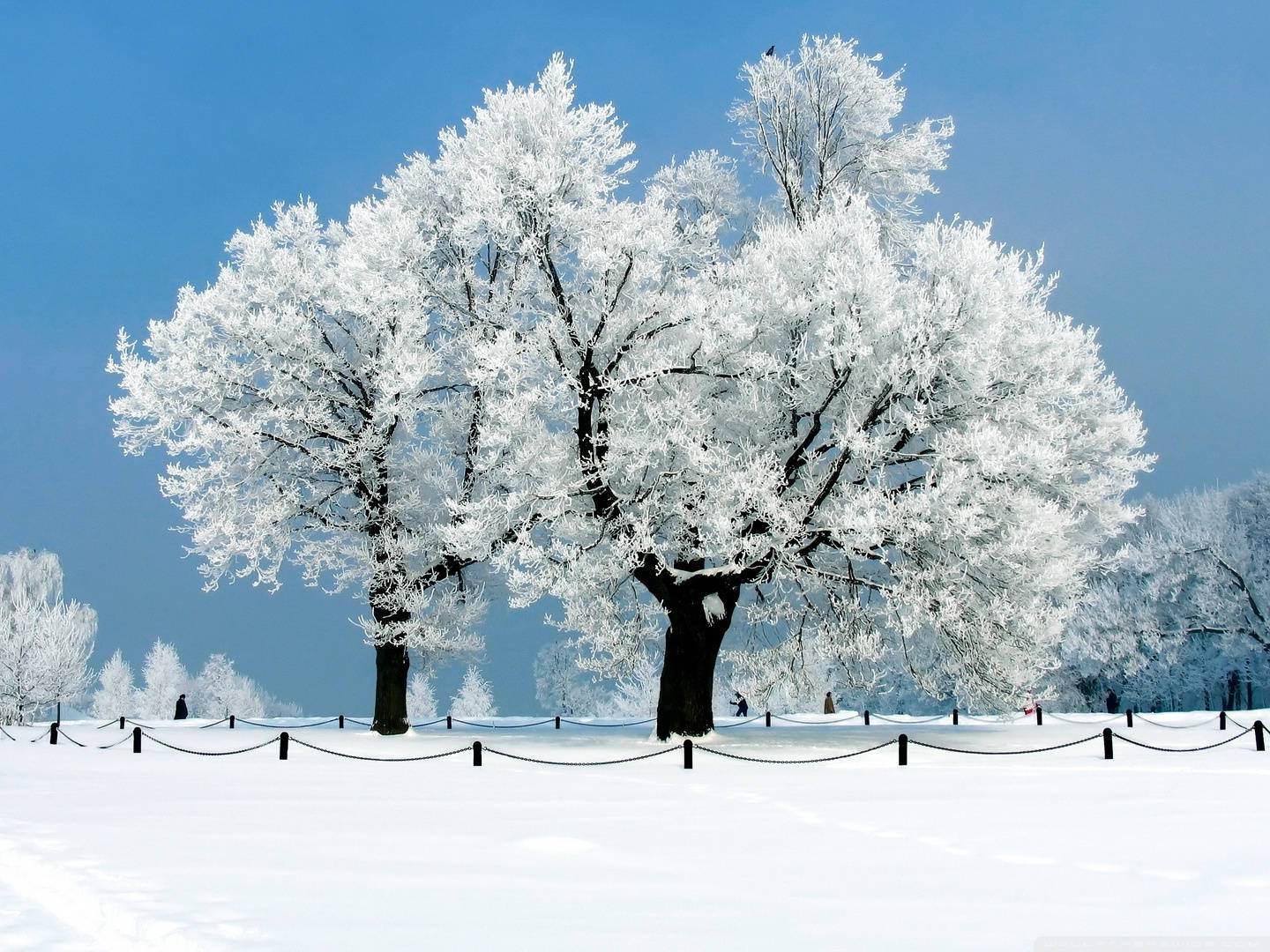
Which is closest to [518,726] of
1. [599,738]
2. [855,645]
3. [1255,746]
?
[599,738]

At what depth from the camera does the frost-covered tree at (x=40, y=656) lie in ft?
162

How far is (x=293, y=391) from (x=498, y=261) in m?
6.11

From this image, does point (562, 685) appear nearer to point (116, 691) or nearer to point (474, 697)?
point (474, 697)

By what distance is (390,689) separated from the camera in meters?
27.9

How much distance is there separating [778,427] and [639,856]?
43.8 ft

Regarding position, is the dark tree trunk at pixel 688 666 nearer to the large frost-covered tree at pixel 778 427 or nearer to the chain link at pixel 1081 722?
the large frost-covered tree at pixel 778 427

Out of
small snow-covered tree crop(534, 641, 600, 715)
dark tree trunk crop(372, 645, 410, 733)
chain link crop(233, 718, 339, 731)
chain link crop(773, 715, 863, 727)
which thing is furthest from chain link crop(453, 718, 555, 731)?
small snow-covered tree crop(534, 641, 600, 715)

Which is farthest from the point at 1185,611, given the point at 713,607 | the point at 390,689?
the point at 390,689

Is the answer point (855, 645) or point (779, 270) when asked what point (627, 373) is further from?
point (855, 645)

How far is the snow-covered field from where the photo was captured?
7375mm

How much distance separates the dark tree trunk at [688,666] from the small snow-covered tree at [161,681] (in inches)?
2230

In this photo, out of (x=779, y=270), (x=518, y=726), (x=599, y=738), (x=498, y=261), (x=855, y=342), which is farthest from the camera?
(x=518, y=726)

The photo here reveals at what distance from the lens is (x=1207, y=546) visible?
4375cm

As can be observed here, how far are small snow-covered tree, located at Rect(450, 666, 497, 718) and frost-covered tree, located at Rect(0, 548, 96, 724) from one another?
3510cm
